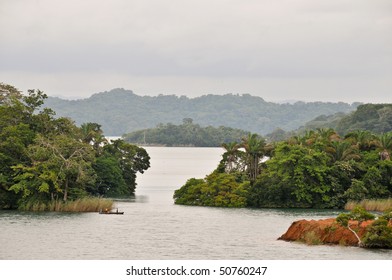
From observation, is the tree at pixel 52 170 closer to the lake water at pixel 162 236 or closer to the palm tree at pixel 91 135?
the lake water at pixel 162 236

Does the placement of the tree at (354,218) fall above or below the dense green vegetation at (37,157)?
below

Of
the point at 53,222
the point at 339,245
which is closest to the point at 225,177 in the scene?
the point at 53,222

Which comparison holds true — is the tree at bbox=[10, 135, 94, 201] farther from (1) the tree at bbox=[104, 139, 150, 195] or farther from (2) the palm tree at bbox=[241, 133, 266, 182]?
(1) the tree at bbox=[104, 139, 150, 195]

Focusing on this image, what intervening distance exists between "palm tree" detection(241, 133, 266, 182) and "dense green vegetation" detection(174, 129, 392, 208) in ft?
0.50

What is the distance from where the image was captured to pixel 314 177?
81938mm

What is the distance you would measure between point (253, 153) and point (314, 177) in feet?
30.4

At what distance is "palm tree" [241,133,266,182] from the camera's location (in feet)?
→ 291

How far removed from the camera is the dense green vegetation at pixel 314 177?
8056 centimetres

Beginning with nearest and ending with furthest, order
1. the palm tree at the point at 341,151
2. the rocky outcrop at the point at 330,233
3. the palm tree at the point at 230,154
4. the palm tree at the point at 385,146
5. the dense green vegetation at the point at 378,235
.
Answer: the dense green vegetation at the point at 378,235
the rocky outcrop at the point at 330,233
the palm tree at the point at 385,146
the palm tree at the point at 341,151
the palm tree at the point at 230,154

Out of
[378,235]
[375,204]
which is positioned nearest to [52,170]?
[375,204]

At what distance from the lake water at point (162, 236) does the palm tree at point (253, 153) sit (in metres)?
10.1

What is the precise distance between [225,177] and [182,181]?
207ft

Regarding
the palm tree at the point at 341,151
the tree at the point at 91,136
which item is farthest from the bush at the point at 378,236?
the tree at the point at 91,136

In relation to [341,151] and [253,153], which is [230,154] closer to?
[253,153]
